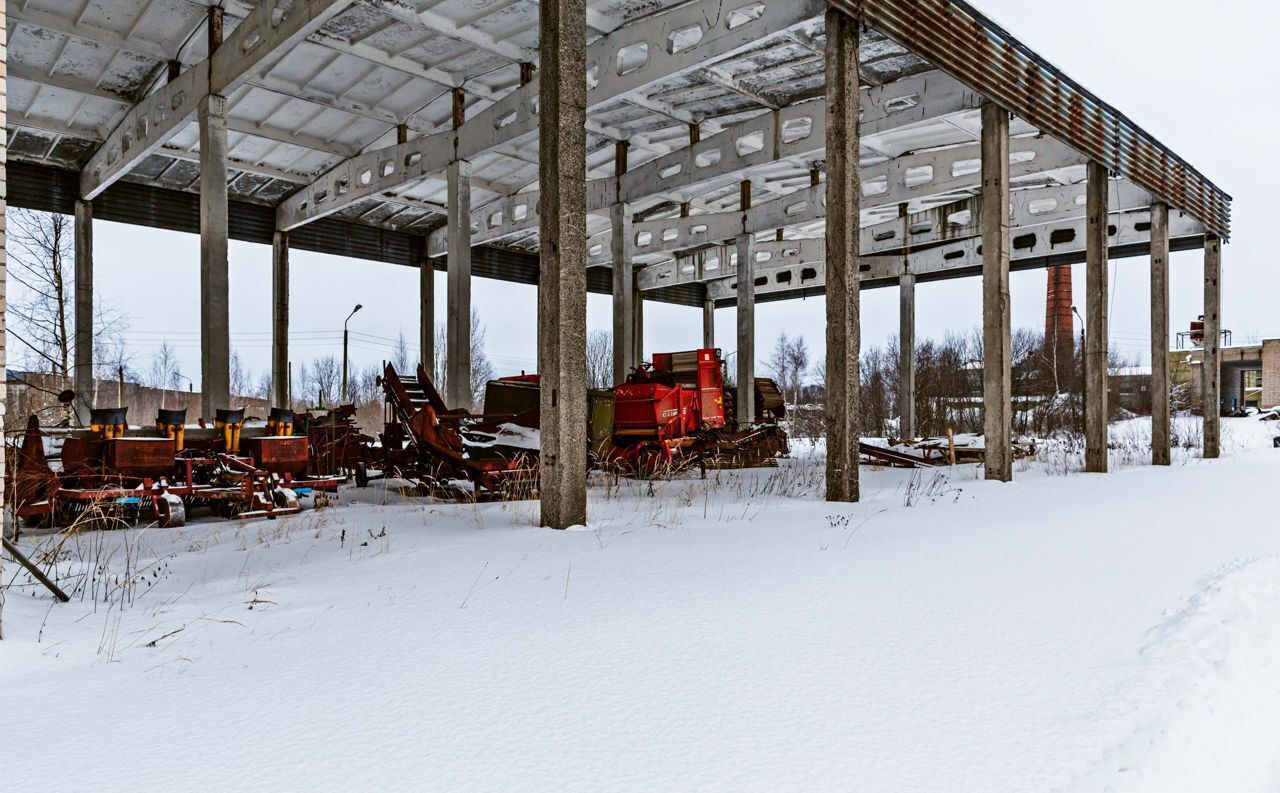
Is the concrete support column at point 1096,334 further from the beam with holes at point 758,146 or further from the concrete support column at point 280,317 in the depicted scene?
the concrete support column at point 280,317

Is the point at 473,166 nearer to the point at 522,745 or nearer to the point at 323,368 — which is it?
the point at 522,745

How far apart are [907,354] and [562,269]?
1938 centimetres

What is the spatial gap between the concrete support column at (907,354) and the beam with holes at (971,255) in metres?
0.65

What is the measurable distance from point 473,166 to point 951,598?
18316 millimetres

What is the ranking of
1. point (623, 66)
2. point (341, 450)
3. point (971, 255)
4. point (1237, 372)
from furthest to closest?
1. point (1237, 372)
2. point (971, 255)
3. point (623, 66)
4. point (341, 450)

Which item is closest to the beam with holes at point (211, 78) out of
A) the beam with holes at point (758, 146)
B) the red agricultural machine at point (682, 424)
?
the beam with holes at point (758, 146)

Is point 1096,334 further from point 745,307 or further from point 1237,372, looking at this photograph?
point 1237,372

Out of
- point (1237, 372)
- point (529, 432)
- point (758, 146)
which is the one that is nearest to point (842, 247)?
point (529, 432)

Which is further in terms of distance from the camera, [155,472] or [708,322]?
[708,322]

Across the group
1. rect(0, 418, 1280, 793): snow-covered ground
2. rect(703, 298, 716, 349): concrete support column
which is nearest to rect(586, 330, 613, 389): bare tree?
rect(703, 298, 716, 349): concrete support column

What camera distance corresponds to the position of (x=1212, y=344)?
691 inches

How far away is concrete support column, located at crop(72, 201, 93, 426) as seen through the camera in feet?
58.3

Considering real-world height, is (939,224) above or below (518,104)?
below

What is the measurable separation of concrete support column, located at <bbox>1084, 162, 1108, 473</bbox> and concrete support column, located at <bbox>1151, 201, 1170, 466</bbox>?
2912mm
